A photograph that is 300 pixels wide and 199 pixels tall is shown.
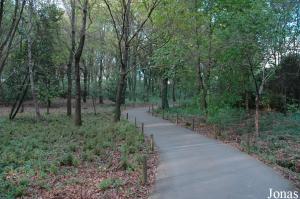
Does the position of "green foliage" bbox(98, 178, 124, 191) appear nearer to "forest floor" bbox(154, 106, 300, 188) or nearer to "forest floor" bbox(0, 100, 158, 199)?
"forest floor" bbox(0, 100, 158, 199)

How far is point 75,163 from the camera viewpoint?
15086 mm

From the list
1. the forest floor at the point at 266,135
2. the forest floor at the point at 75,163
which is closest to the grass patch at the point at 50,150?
the forest floor at the point at 75,163

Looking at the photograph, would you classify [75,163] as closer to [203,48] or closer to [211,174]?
[211,174]

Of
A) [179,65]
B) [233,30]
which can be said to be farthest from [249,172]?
[179,65]

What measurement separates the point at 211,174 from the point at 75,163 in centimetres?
571

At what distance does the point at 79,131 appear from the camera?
23938mm

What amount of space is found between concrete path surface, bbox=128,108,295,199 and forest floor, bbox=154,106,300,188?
0.71 meters

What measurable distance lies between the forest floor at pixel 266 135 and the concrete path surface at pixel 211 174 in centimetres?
71

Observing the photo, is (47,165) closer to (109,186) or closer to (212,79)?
(109,186)

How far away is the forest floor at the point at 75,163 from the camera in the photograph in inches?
442

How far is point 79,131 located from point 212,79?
10.0 m

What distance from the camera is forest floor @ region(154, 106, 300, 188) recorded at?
584 inches

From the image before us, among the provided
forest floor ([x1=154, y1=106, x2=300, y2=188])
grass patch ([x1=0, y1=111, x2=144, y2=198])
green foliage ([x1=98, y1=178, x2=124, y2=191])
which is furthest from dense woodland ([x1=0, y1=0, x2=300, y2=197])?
green foliage ([x1=98, y1=178, x2=124, y2=191])

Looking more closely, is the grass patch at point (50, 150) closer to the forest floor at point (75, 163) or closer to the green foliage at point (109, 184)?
the forest floor at point (75, 163)
